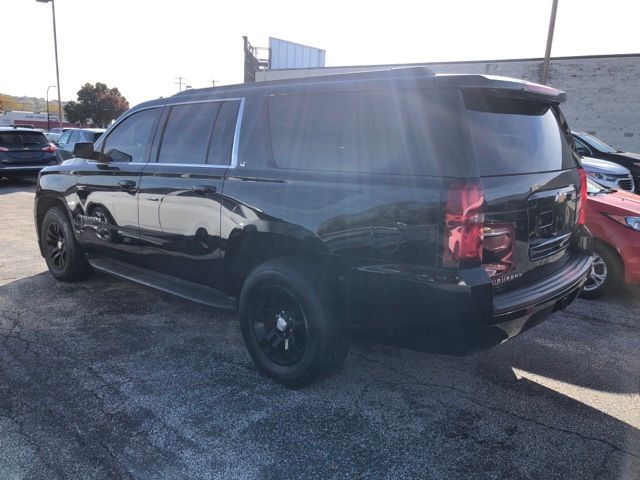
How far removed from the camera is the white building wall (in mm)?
19406

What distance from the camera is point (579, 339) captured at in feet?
13.5

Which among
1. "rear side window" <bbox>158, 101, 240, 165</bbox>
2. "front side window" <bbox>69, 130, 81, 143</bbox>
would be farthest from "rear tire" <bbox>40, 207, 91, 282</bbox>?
"front side window" <bbox>69, 130, 81, 143</bbox>

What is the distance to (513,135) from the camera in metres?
2.78

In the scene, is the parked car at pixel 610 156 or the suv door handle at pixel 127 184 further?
the parked car at pixel 610 156

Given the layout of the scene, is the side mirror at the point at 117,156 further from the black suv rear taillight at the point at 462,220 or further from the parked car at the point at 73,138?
the parked car at the point at 73,138

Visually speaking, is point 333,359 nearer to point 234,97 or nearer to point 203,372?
point 203,372

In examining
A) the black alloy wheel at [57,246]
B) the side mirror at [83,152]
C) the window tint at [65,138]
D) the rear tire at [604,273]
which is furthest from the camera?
the window tint at [65,138]

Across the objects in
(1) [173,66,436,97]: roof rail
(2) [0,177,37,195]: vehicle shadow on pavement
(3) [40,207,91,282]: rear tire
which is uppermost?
(1) [173,66,436,97]: roof rail

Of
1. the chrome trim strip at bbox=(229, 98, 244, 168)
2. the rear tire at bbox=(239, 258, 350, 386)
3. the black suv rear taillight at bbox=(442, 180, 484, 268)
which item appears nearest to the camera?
the black suv rear taillight at bbox=(442, 180, 484, 268)

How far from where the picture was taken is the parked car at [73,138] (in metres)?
14.4

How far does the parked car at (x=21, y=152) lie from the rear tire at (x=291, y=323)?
1231 cm

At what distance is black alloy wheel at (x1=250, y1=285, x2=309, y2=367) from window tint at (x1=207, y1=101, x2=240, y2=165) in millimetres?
1001

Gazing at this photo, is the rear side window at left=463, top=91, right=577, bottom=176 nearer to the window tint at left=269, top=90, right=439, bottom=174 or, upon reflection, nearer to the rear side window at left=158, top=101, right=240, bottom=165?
the window tint at left=269, top=90, right=439, bottom=174

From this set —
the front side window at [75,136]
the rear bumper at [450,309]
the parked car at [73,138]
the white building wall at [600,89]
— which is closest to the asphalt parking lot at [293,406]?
the rear bumper at [450,309]
